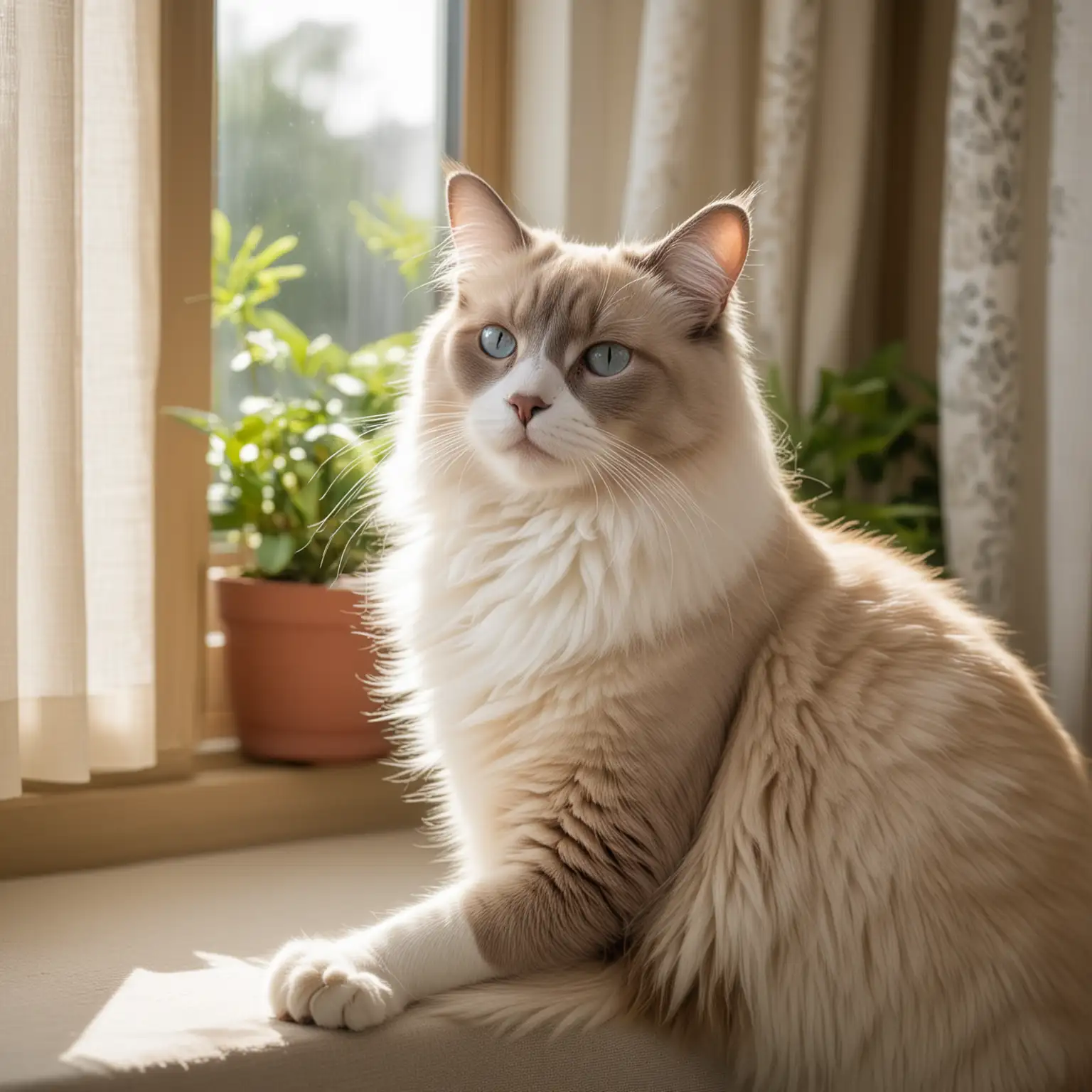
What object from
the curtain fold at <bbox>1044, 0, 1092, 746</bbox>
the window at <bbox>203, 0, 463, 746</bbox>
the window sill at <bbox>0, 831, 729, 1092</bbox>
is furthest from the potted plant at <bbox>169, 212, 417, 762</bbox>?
the curtain fold at <bbox>1044, 0, 1092, 746</bbox>

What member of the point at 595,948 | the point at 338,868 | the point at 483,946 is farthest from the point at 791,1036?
the point at 338,868

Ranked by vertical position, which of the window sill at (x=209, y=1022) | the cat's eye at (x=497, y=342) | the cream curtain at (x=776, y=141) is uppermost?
the cream curtain at (x=776, y=141)

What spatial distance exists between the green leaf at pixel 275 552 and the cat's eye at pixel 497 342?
62cm

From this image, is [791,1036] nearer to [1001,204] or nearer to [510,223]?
[510,223]

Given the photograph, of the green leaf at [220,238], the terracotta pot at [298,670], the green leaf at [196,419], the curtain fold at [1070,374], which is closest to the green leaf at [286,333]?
the green leaf at [220,238]

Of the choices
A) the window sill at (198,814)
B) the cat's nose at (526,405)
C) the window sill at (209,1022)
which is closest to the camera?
the window sill at (209,1022)

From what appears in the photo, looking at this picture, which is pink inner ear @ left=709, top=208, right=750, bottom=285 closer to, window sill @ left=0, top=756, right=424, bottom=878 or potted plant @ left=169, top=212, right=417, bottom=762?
potted plant @ left=169, top=212, right=417, bottom=762

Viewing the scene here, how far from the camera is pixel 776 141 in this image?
2.14 m

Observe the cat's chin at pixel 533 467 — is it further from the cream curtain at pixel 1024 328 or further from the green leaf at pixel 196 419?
the cream curtain at pixel 1024 328

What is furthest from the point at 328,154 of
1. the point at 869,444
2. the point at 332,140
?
the point at 869,444

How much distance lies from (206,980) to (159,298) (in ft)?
3.21

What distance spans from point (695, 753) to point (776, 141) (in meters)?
1.25

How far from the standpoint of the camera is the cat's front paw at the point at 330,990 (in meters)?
1.18

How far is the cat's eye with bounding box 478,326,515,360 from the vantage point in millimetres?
1408
